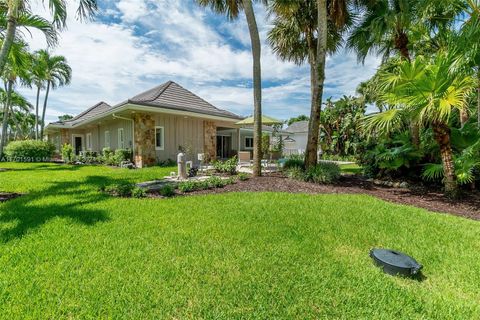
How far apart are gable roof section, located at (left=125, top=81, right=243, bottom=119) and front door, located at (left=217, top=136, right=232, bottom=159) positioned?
16.4 ft

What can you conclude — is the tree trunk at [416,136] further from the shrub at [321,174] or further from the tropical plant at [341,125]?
the tropical plant at [341,125]

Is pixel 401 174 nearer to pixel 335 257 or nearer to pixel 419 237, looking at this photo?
pixel 419 237

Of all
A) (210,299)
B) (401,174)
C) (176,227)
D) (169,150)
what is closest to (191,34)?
(169,150)

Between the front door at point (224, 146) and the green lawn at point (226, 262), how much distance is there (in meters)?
16.0

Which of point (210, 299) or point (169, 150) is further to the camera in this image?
point (169, 150)

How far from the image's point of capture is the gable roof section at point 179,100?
46.1 ft

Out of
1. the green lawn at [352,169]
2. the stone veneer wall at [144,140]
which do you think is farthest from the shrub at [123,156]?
the green lawn at [352,169]

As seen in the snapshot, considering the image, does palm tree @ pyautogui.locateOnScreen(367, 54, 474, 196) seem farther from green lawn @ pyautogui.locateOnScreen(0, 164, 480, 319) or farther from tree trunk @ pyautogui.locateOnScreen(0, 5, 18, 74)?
tree trunk @ pyautogui.locateOnScreen(0, 5, 18, 74)

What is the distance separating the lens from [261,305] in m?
2.49

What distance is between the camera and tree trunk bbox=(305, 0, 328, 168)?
899 centimetres

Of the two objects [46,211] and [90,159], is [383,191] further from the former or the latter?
[90,159]

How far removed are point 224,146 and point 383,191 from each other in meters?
15.2

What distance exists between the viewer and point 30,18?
7.30m

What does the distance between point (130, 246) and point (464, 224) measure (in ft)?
21.0
